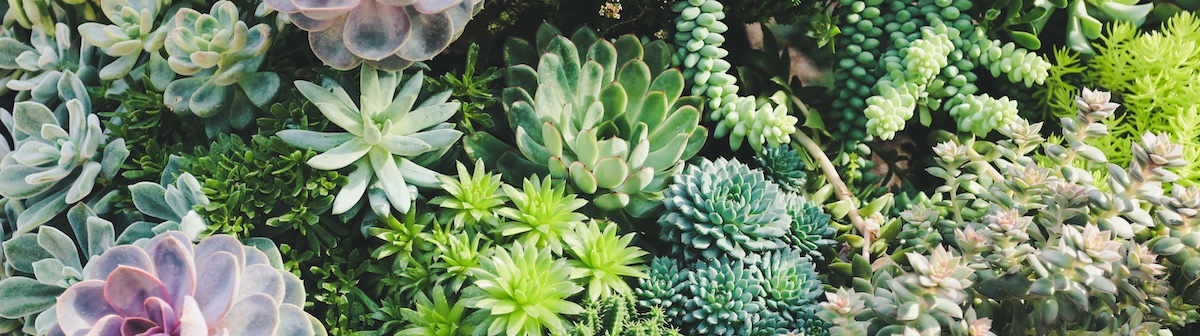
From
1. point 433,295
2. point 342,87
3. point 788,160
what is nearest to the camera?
point 433,295

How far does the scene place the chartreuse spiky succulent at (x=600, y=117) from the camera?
3.91 feet

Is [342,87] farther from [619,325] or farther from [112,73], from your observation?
[619,325]

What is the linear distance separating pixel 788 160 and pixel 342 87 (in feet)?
2.34

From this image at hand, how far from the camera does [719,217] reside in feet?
3.89

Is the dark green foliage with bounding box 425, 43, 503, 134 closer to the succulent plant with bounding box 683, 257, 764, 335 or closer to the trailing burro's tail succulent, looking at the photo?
the trailing burro's tail succulent

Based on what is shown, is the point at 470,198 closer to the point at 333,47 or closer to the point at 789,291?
the point at 333,47

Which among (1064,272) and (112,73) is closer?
(1064,272)

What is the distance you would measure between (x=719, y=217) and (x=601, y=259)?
0.19 m

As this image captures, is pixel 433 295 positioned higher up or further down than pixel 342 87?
further down

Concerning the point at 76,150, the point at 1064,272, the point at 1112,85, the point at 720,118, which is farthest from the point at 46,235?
the point at 1112,85

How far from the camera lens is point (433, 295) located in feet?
3.59

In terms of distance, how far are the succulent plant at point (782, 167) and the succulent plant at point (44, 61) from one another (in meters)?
1.10

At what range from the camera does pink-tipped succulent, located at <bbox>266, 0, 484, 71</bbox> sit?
1.07 metres

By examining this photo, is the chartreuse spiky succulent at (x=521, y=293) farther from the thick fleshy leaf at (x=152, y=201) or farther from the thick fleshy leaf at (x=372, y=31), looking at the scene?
the thick fleshy leaf at (x=152, y=201)
